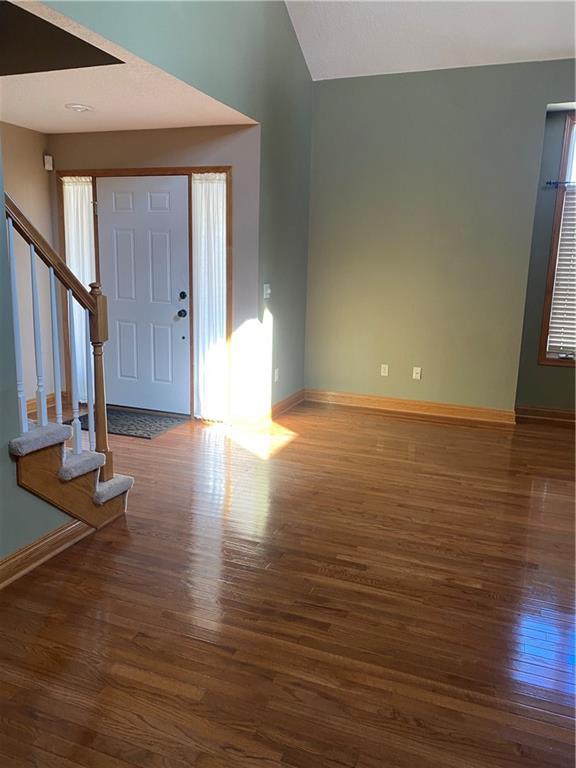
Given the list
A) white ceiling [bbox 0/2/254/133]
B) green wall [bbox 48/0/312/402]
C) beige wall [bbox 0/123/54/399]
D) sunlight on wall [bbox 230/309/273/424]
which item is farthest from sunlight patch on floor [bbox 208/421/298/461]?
white ceiling [bbox 0/2/254/133]

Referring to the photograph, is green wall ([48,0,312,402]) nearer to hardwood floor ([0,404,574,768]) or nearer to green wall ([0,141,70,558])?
green wall ([0,141,70,558])

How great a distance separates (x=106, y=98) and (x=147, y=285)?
1682mm

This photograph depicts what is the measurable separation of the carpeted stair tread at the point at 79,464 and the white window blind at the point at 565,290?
415 cm

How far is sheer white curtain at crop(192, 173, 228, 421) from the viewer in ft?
15.6

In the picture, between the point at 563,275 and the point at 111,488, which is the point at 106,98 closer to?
the point at 111,488

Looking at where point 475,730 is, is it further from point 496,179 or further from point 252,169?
point 496,179

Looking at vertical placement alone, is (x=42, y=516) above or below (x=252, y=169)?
below

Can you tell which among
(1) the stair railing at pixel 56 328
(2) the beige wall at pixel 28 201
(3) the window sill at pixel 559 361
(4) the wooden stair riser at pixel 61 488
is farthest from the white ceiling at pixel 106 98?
(3) the window sill at pixel 559 361

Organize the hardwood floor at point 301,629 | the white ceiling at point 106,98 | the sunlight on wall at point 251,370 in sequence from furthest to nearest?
the sunlight on wall at point 251,370 < the white ceiling at point 106,98 < the hardwood floor at point 301,629

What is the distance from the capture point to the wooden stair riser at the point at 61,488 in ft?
8.57

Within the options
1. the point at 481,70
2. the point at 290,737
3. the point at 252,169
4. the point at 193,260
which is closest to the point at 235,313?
the point at 193,260

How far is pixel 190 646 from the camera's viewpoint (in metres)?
2.17

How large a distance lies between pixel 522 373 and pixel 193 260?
3.17 meters

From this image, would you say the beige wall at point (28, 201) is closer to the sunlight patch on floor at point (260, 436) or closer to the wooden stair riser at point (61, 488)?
the sunlight patch on floor at point (260, 436)
